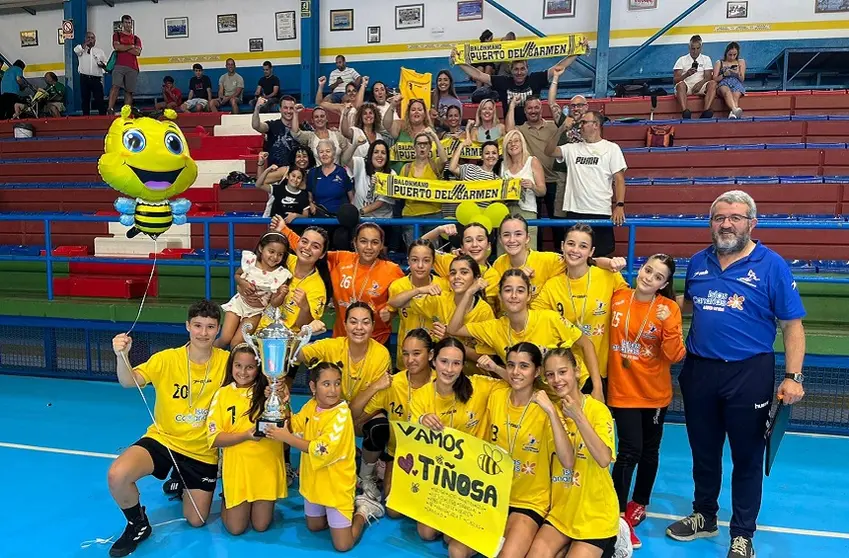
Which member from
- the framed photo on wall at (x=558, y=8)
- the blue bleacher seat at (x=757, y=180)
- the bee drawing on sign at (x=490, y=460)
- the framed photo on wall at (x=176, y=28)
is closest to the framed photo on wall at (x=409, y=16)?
the framed photo on wall at (x=558, y=8)

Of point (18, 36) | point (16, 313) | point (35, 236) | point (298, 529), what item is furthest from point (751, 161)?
point (18, 36)

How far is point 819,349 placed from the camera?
469cm

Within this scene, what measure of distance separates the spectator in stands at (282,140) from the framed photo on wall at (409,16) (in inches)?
307

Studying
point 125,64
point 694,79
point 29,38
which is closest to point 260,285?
point 694,79

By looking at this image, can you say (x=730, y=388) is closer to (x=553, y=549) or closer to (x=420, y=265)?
(x=553, y=549)

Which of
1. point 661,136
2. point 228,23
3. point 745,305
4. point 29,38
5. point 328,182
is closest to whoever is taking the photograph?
point 745,305

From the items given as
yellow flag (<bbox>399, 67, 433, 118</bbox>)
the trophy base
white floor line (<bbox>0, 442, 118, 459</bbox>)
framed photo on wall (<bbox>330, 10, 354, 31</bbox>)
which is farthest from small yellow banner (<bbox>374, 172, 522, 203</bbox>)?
framed photo on wall (<bbox>330, 10, 354, 31</bbox>)

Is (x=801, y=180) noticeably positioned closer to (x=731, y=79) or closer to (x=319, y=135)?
(x=731, y=79)

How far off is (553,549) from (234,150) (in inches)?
355

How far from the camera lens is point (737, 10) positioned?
39.4 feet

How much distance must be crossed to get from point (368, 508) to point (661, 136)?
22.8ft

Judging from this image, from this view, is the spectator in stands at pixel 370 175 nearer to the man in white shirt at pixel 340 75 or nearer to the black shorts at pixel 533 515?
the black shorts at pixel 533 515

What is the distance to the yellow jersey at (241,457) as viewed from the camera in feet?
12.0

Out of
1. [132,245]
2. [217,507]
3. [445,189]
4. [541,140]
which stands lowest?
[217,507]
